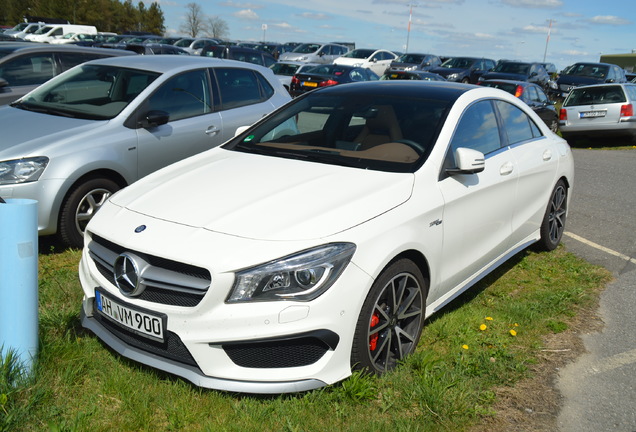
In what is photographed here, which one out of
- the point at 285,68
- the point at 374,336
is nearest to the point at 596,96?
the point at 285,68

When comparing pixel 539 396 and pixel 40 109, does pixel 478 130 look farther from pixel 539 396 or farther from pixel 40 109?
pixel 40 109

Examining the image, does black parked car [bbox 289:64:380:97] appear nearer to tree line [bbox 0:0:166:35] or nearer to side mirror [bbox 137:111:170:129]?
side mirror [bbox 137:111:170:129]

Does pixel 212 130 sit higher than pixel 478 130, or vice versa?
pixel 478 130

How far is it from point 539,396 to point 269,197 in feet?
6.08

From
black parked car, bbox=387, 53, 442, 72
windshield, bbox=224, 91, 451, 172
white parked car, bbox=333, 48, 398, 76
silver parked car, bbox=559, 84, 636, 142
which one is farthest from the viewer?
white parked car, bbox=333, 48, 398, 76

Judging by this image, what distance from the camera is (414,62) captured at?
31469 mm

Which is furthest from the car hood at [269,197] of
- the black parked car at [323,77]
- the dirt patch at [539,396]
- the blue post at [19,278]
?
the black parked car at [323,77]

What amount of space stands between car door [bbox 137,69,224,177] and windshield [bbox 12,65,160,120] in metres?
0.24

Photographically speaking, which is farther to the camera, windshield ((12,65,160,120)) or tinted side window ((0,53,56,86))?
tinted side window ((0,53,56,86))

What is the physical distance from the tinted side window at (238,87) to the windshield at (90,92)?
2.85 ft

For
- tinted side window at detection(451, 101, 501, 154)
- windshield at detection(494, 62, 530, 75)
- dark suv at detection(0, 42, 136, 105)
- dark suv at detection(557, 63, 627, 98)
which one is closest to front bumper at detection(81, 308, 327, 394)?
tinted side window at detection(451, 101, 501, 154)

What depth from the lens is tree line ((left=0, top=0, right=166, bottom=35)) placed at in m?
68.6

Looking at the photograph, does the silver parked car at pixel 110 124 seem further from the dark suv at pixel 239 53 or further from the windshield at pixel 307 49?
the windshield at pixel 307 49

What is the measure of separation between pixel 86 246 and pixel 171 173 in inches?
31.8
